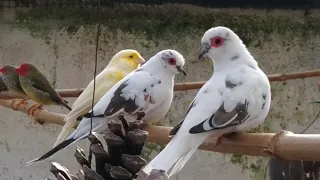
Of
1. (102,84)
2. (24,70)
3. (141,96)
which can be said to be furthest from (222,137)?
(24,70)

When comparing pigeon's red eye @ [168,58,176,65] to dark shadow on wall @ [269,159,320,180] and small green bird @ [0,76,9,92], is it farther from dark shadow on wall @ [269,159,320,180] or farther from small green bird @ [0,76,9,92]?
small green bird @ [0,76,9,92]

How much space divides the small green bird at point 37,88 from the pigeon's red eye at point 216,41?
69 cm

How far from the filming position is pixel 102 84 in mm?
1319

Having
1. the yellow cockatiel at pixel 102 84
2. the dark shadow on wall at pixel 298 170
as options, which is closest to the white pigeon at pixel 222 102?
the dark shadow on wall at pixel 298 170

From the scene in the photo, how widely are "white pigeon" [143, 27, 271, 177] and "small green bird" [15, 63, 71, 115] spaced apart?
2.25 ft

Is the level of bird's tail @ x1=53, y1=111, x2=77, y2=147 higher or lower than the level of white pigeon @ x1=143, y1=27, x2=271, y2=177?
lower

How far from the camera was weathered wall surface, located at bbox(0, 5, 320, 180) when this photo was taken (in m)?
2.30

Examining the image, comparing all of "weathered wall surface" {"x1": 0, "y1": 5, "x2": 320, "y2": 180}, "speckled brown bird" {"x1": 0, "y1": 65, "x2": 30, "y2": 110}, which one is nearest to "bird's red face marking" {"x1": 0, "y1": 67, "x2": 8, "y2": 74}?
"speckled brown bird" {"x1": 0, "y1": 65, "x2": 30, "y2": 110}

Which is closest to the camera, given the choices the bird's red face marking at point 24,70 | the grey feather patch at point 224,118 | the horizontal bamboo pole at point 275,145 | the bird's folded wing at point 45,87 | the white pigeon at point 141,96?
the horizontal bamboo pole at point 275,145

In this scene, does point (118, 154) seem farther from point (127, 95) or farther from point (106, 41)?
point (106, 41)

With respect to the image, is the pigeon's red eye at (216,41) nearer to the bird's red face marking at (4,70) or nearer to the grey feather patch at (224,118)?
the grey feather patch at (224,118)

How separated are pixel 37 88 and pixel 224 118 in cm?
91

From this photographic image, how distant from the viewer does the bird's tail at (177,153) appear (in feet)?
2.36

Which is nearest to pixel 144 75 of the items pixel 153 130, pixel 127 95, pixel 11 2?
pixel 127 95
